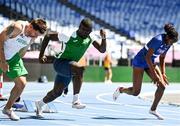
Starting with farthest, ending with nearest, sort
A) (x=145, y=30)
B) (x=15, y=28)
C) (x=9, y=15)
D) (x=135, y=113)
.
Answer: (x=145, y=30) → (x=9, y=15) → (x=135, y=113) → (x=15, y=28)

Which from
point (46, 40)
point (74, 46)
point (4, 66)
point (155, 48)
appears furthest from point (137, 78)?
point (4, 66)

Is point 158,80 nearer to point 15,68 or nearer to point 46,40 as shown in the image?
point 46,40

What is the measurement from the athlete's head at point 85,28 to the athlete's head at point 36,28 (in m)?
0.93

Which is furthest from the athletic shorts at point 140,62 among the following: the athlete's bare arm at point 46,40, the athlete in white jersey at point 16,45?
the athlete in white jersey at point 16,45

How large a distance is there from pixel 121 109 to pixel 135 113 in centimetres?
116

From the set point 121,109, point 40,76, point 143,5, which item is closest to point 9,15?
point 40,76

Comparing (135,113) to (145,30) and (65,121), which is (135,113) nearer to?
(65,121)

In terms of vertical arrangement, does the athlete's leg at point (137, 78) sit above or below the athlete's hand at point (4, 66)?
below

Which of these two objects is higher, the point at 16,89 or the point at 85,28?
the point at 85,28

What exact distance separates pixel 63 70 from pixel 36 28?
1201 mm

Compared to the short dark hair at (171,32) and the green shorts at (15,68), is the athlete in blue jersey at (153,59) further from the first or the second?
the green shorts at (15,68)

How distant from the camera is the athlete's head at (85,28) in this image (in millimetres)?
10883

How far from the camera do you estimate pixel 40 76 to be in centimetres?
2867

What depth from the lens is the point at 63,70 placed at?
36.5ft
